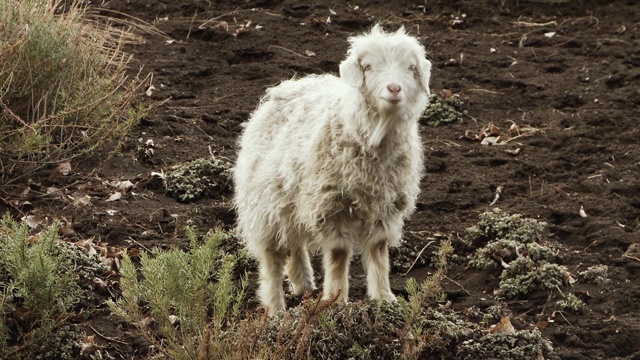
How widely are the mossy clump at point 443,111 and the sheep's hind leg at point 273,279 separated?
3144 millimetres

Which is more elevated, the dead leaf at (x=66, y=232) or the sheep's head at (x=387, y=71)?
the sheep's head at (x=387, y=71)

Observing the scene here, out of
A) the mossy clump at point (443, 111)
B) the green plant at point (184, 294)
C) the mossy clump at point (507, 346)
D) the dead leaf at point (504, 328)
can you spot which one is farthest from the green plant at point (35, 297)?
the mossy clump at point (443, 111)

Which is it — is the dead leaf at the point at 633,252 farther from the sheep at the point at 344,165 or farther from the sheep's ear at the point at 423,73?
the sheep's ear at the point at 423,73

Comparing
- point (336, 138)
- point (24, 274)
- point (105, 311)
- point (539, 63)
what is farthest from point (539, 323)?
point (539, 63)

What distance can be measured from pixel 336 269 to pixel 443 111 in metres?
3.61

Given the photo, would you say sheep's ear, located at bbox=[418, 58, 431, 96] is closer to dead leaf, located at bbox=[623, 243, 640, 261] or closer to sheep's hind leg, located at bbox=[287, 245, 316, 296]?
sheep's hind leg, located at bbox=[287, 245, 316, 296]

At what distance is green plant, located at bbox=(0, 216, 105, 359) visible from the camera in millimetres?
5570

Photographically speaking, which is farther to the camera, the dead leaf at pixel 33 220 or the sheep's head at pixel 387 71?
the dead leaf at pixel 33 220

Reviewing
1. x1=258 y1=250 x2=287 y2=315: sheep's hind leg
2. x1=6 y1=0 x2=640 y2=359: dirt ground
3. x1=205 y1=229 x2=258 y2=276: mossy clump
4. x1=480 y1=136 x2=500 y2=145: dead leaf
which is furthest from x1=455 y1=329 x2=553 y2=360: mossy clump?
x1=480 y1=136 x2=500 y2=145: dead leaf

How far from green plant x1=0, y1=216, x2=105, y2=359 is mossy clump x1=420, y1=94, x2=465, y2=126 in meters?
4.26

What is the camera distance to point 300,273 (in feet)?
22.9

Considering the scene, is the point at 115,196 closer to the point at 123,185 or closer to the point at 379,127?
the point at 123,185

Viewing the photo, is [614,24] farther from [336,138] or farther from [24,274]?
[24,274]

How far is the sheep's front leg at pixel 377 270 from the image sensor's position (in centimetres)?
630
